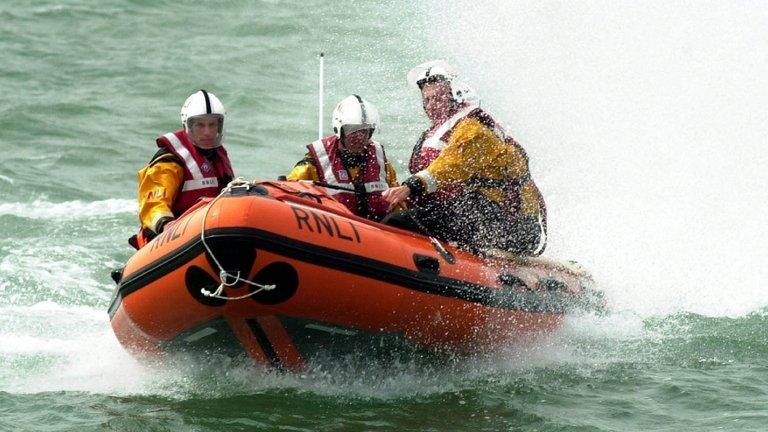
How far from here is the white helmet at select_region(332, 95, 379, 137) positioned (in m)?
6.55

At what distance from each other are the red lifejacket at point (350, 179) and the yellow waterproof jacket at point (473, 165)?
0.33 metres

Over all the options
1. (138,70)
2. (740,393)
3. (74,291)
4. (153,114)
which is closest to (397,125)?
(153,114)

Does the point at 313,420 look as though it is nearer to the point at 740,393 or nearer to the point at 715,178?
the point at 740,393

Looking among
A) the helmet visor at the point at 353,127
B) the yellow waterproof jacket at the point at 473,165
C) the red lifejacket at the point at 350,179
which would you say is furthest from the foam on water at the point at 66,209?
the yellow waterproof jacket at the point at 473,165

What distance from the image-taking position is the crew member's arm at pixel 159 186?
634 centimetres

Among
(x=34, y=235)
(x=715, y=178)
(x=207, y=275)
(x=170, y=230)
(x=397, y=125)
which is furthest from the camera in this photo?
(x=397, y=125)

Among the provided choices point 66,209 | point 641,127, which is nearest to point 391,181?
point 66,209

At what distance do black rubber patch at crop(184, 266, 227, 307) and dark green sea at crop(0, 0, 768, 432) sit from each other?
593 mm

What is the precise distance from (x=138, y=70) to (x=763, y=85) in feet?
25.8

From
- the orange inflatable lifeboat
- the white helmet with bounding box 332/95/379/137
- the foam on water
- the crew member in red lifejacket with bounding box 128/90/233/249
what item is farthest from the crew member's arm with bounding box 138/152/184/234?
the foam on water

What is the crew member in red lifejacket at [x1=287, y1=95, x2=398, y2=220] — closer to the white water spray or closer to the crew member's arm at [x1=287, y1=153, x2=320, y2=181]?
the crew member's arm at [x1=287, y1=153, x2=320, y2=181]

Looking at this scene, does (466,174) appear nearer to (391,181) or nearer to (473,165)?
(473,165)

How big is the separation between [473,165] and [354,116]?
72 cm

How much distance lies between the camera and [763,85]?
541 inches
